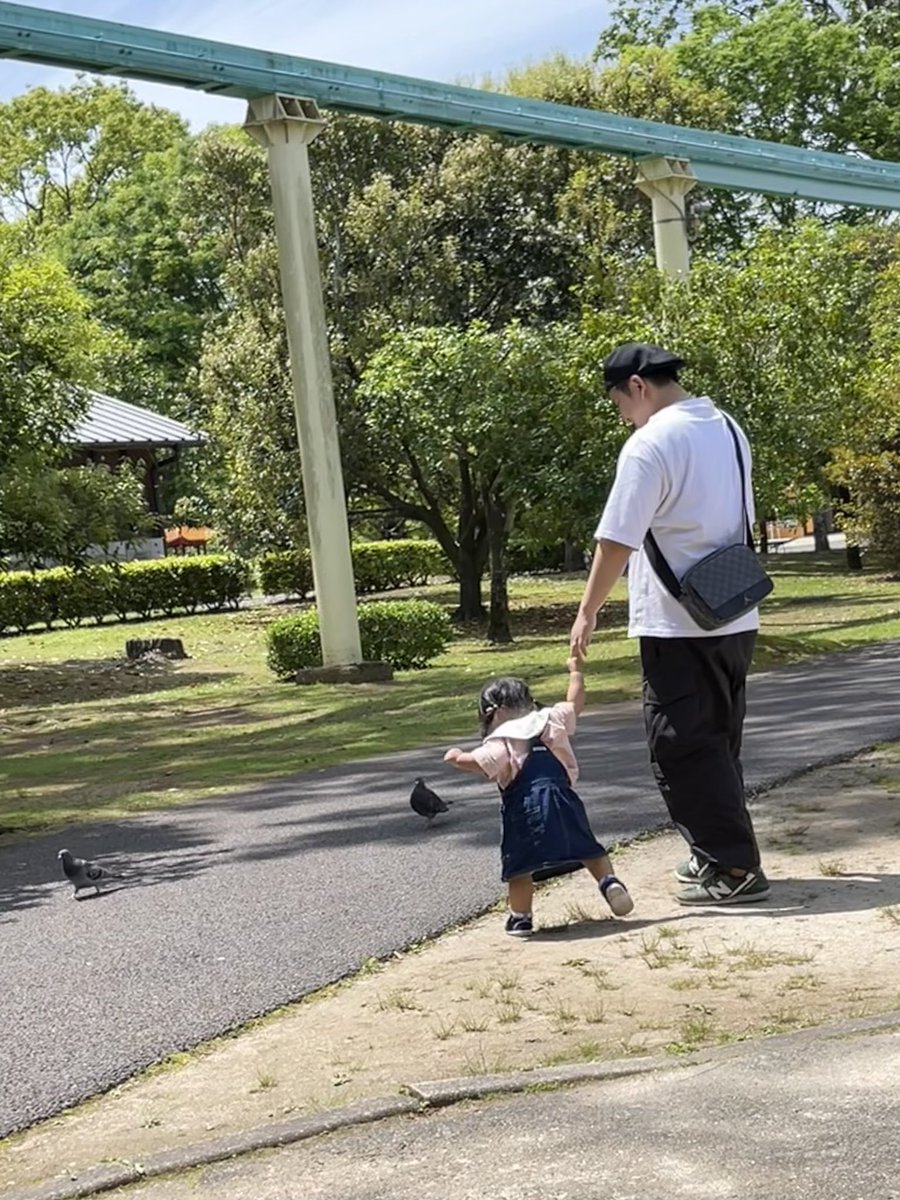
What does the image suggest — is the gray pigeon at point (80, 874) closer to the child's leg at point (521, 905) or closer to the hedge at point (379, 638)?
the child's leg at point (521, 905)

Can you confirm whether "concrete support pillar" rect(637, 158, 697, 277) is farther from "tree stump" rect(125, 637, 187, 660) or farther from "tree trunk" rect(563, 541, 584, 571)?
"tree trunk" rect(563, 541, 584, 571)

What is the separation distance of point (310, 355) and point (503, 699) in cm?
1489

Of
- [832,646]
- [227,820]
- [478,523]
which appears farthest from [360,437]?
[227,820]

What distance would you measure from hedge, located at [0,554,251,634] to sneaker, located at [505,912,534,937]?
28.4 meters

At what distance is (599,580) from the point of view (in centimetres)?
588

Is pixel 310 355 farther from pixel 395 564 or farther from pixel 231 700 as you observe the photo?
pixel 395 564

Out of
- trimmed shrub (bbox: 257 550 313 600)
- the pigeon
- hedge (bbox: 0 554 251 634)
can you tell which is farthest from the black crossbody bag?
trimmed shrub (bbox: 257 550 313 600)

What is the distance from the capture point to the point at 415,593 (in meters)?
39.7

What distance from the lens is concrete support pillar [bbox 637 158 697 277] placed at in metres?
24.1

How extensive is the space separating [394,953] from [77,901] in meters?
2.03

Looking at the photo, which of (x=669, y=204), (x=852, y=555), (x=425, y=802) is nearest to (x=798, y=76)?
(x=852, y=555)

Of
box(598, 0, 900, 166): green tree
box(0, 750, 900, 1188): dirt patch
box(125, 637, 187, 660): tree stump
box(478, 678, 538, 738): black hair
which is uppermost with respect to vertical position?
box(598, 0, 900, 166): green tree

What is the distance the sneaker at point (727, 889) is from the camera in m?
6.04

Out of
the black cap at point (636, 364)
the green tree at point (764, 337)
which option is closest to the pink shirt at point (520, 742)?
the black cap at point (636, 364)
